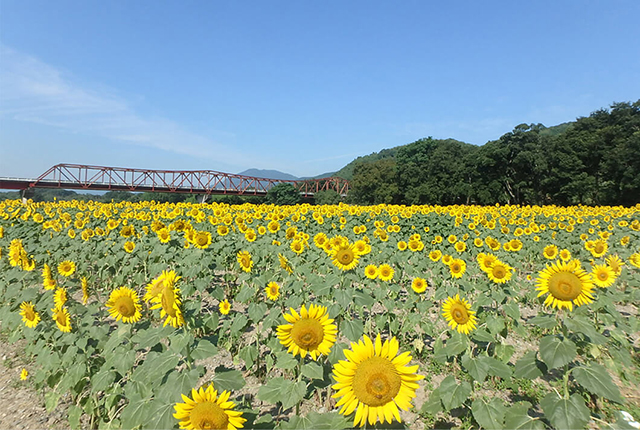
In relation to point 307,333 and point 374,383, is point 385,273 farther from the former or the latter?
point 374,383

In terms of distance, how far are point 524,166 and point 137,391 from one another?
5124 cm

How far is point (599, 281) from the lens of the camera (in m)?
3.99

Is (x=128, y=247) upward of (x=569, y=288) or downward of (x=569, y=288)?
downward

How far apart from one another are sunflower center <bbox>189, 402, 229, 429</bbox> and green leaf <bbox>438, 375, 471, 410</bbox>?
62.6 inches

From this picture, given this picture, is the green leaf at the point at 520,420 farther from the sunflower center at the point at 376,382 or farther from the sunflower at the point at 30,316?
the sunflower at the point at 30,316

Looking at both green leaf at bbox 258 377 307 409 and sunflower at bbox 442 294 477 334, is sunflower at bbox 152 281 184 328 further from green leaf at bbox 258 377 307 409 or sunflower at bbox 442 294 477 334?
sunflower at bbox 442 294 477 334

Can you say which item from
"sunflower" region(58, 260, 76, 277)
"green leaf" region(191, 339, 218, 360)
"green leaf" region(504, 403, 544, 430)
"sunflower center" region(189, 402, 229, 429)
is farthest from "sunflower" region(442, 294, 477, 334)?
"sunflower" region(58, 260, 76, 277)

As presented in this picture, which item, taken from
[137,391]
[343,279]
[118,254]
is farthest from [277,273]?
[118,254]

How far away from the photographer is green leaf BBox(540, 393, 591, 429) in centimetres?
196

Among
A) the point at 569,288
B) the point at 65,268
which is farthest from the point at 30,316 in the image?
the point at 569,288

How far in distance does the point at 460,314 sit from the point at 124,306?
10.9 ft

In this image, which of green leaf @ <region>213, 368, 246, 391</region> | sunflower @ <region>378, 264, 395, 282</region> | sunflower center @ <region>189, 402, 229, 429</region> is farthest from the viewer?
sunflower @ <region>378, 264, 395, 282</region>

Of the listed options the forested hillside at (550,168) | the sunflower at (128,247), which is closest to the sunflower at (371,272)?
the sunflower at (128,247)

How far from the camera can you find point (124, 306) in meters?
2.81
